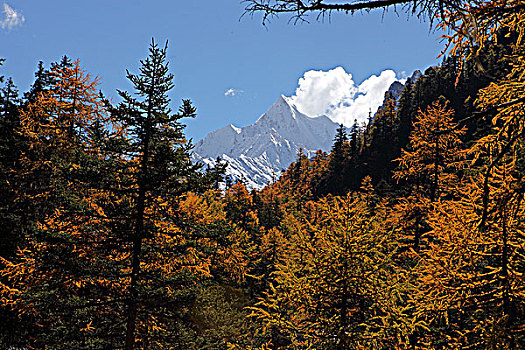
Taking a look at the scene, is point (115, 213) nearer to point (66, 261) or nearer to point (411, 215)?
point (66, 261)

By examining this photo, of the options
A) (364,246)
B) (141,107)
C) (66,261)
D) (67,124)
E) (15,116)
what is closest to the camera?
(66,261)

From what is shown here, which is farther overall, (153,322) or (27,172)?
(27,172)

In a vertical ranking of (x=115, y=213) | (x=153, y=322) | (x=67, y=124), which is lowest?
(x=153, y=322)

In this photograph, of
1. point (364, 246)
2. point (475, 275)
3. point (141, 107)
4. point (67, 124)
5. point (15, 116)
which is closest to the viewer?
point (475, 275)

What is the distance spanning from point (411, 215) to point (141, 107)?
43.0ft

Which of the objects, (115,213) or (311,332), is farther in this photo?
(115,213)

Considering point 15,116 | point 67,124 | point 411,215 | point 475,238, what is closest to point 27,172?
point 67,124

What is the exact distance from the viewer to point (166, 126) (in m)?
9.86

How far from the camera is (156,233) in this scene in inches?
369

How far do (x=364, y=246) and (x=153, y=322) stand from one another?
23.5 ft

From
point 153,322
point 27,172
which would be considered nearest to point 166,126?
point 153,322

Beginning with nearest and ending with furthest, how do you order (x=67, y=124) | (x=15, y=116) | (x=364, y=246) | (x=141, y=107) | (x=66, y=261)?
1. (x=66, y=261)
2. (x=364, y=246)
3. (x=141, y=107)
4. (x=67, y=124)
5. (x=15, y=116)

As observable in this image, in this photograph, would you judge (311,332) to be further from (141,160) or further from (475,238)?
(141,160)

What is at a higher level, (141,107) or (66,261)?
(141,107)
